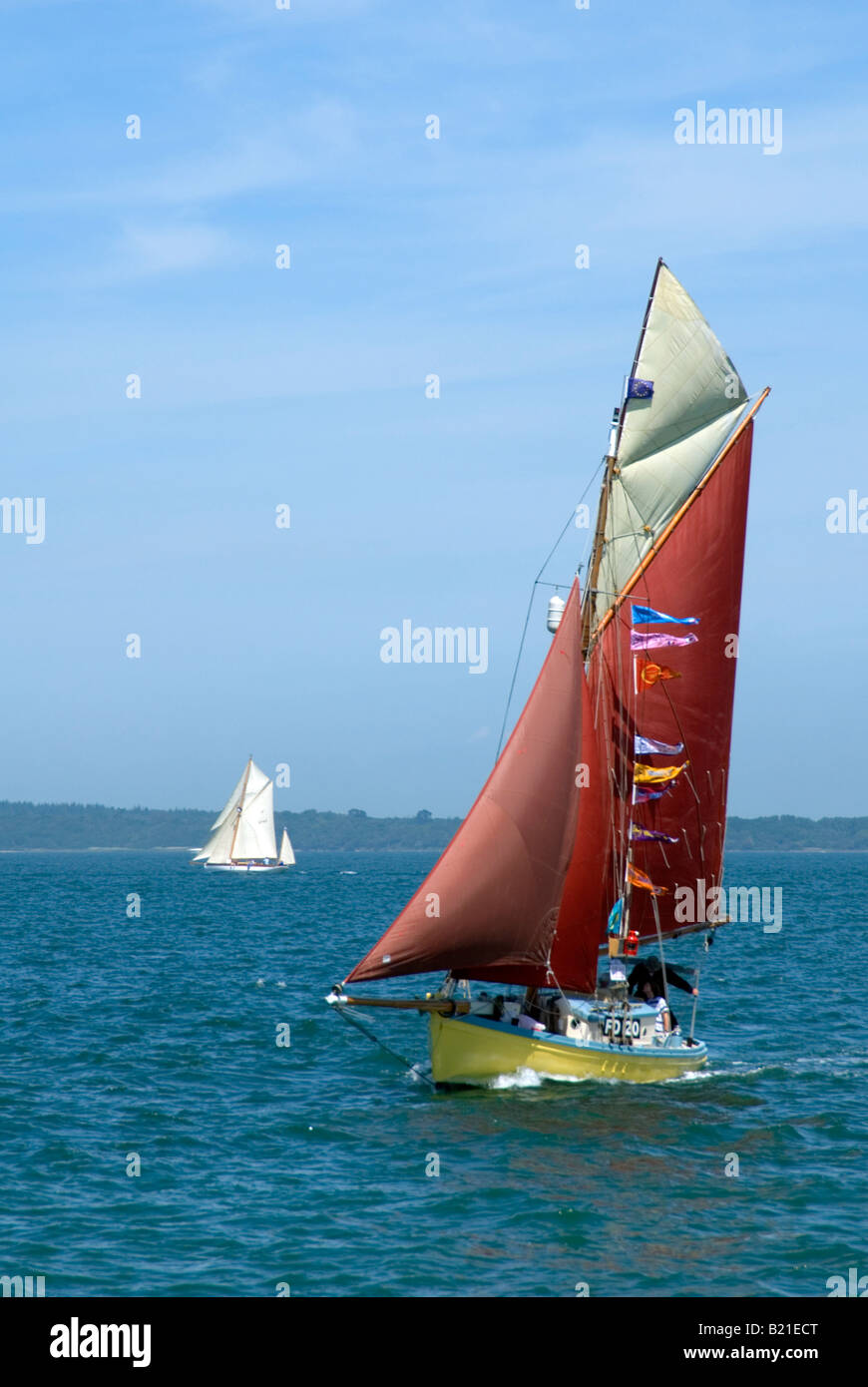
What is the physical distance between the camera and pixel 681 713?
33969 mm

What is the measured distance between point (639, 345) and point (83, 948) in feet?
130

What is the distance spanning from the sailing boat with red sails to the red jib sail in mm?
32

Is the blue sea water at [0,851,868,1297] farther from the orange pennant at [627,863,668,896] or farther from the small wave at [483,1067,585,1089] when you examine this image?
the orange pennant at [627,863,668,896]

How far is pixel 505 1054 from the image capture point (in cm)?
2925

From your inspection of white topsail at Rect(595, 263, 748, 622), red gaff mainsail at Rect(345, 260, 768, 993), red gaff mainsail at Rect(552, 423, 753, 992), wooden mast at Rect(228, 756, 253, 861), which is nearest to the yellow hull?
red gaff mainsail at Rect(345, 260, 768, 993)

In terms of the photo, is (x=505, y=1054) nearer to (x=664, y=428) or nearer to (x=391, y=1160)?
(x=391, y=1160)

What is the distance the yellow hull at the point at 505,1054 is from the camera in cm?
2914

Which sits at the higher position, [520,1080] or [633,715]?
[633,715]

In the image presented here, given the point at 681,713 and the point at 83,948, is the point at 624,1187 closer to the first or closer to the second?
the point at 681,713

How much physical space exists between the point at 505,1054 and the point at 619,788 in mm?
6700

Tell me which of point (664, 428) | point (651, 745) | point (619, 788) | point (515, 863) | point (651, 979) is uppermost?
point (664, 428)

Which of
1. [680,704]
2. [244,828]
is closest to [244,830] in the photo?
[244,828]

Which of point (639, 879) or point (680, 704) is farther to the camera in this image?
point (680, 704)

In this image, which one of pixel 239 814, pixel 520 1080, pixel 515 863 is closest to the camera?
pixel 515 863
